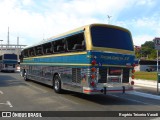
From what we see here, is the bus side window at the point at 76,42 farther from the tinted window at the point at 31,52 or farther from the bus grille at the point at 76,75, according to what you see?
the tinted window at the point at 31,52

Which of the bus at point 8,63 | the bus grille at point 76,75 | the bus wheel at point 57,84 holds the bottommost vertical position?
the bus wheel at point 57,84

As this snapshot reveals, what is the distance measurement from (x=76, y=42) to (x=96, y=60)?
1.75 m

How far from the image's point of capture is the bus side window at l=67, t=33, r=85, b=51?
12664 millimetres

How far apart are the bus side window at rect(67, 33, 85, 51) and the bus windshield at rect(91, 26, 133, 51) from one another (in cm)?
64

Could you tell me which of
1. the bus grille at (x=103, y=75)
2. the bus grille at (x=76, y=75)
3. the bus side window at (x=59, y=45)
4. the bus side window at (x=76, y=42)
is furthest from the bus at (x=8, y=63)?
the bus grille at (x=103, y=75)

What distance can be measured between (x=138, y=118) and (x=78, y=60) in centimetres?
443

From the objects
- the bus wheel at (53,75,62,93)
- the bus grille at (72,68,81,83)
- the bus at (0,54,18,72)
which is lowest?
the bus wheel at (53,75,62,93)

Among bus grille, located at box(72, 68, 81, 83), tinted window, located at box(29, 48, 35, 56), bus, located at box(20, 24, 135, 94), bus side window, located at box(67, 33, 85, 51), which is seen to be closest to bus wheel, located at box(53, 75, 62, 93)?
bus, located at box(20, 24, 135, 94)

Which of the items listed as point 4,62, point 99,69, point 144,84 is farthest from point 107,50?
point 4,62

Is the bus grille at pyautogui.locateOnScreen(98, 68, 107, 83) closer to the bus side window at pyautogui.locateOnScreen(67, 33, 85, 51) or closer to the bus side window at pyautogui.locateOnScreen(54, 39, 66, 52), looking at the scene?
the bus side window at pyautogui.locateOnScreen(67, 33, 85, 51)

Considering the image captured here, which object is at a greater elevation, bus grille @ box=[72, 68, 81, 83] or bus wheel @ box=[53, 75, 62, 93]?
bus grille @ box=[72, 68, 81, 83]

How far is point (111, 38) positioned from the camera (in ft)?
42.0

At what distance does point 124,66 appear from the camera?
12.9 metres

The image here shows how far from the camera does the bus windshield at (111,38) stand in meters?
12.3
